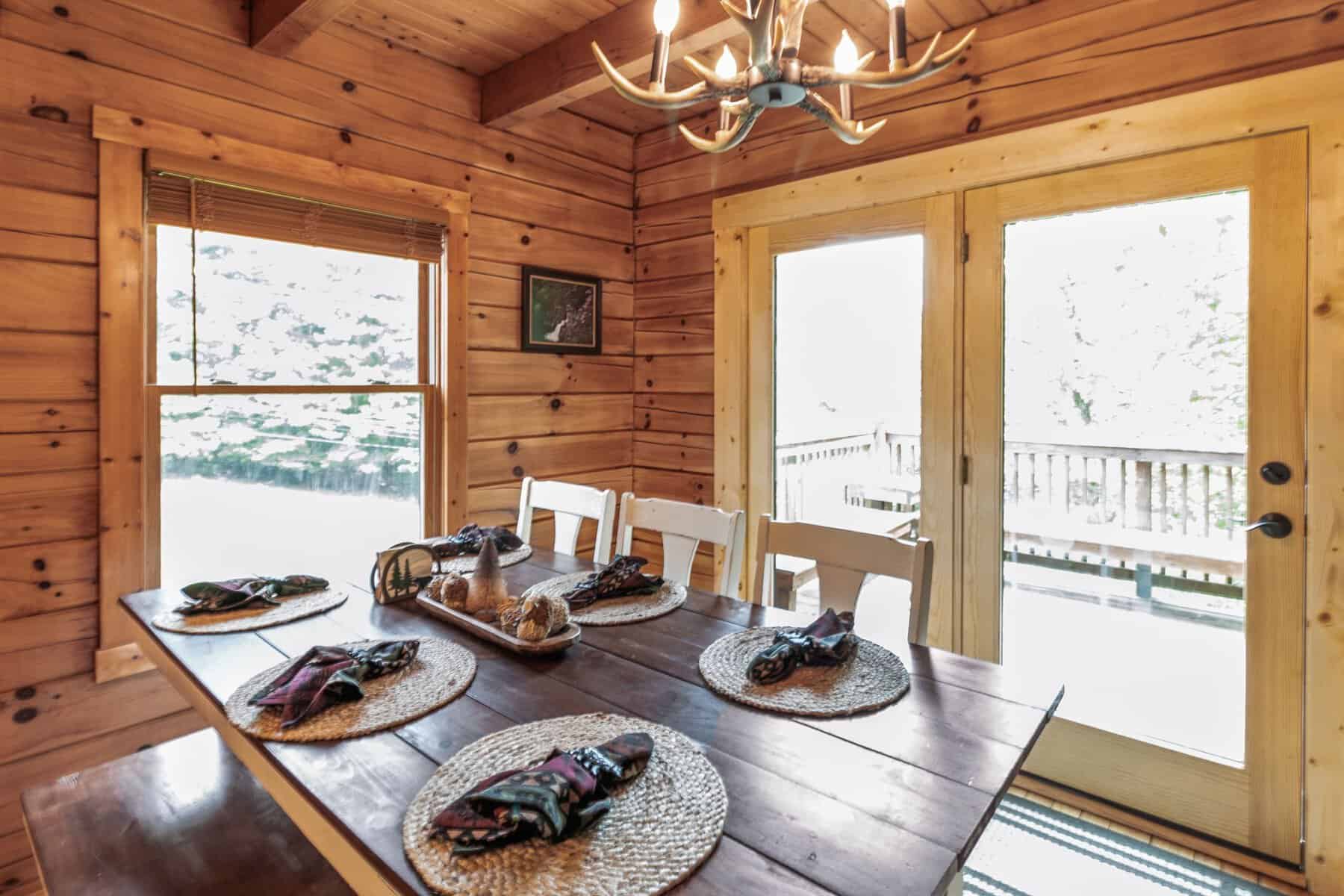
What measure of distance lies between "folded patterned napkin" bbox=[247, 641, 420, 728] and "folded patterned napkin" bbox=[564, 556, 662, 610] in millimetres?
414

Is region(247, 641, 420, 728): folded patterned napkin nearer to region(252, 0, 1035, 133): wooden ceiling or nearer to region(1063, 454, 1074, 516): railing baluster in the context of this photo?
region(252, 0, 1035, 133): wooden ceiling

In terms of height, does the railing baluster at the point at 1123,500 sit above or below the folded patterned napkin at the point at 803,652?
above

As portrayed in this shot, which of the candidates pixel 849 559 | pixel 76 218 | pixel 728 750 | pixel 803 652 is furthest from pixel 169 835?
pixel 76 218

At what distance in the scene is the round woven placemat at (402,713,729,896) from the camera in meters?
0.74

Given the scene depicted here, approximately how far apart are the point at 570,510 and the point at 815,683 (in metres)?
1.27

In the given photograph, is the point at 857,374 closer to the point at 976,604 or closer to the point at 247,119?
the point at 976,604

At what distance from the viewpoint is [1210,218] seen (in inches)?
77.5

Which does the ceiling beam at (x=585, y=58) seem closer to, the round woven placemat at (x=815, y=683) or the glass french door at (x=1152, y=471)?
the glass french door at (x=1152, y=471)

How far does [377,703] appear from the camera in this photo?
1136 mm

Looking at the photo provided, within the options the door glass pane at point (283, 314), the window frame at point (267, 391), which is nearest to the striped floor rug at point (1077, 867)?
the window frame at point (267, 391)

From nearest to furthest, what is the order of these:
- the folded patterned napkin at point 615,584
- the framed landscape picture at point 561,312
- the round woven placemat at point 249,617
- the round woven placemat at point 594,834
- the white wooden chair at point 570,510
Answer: the round woven placemat at point 594,834, the round woven placemat at point 249,617, the folded patterned napkin at point 615,584, the white wooden chair at point 570,510, the framed landscape picture at point 561,312

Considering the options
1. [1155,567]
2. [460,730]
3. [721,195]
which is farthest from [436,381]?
[1155,567]

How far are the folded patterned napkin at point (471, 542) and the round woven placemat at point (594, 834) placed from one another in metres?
1.05

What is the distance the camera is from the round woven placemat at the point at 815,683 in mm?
1132
